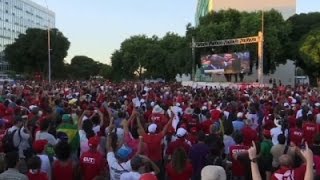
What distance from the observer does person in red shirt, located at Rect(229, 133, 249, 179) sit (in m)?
9.16

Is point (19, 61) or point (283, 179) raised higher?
point (19, 61)

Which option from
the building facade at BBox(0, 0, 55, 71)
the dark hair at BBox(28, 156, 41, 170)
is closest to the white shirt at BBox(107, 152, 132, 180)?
the dark hair at BBox(28, 156, 41, 170)

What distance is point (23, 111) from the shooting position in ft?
43.8

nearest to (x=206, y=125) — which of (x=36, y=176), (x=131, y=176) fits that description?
(x=131, y=176)

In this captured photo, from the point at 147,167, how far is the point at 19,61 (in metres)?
91.3

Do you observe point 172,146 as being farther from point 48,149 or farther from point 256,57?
point 256,57

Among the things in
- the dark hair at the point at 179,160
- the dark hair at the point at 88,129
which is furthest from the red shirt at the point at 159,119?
the dark hair at the point at 179,160

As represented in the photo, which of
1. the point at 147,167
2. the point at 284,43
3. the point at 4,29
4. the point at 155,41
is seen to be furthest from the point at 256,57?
the point at 4,29

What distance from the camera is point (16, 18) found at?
152750 millimetres

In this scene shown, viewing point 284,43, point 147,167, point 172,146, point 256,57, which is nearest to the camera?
point 147,167

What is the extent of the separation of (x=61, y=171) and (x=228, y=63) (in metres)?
41.6

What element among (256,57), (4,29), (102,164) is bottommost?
(102,164)

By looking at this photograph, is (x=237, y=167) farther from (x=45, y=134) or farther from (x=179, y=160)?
(x=45, y=134)

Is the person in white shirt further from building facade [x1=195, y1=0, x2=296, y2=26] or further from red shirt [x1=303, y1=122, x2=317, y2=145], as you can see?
building facade [x1=195, y1=0, x2=296, y2=26]
